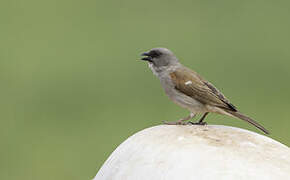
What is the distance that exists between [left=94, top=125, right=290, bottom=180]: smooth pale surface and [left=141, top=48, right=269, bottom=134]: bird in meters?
1.33

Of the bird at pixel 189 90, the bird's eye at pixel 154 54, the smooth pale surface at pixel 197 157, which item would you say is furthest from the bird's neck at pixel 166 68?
the smooth pale surface at pixel 197 157

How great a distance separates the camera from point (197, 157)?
4.29m

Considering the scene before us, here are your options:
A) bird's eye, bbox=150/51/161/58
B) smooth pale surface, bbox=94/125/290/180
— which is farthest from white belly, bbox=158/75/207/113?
smooth pale surface, bbox=94/125/290/180

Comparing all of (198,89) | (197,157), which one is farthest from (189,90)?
(197,157)

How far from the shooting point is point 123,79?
13781 millimetres

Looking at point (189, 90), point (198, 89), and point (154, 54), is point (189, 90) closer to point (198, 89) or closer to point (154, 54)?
point (198, 89)

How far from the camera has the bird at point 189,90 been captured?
6316 millimetres

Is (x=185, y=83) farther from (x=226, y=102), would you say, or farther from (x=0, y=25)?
(x=0, y=25)

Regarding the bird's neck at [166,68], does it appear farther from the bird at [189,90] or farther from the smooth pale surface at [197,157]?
the smooth pale surface at [197,157]

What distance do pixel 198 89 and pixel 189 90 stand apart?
8 cm

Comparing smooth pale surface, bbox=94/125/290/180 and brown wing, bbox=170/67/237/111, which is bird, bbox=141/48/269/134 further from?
smooth pale surface, bbox=94/125/290/180

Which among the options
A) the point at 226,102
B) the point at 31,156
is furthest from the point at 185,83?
the point at 31,156

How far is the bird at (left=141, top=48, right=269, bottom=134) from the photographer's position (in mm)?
6316

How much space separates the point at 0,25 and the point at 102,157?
668 cm
